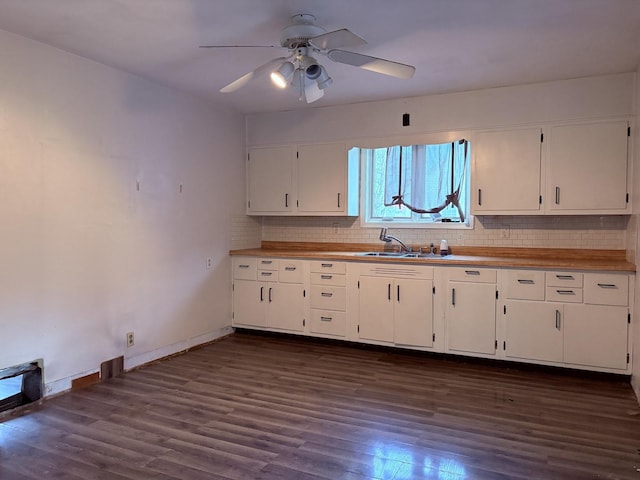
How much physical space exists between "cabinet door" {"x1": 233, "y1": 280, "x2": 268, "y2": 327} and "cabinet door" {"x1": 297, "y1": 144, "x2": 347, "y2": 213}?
37.9 inches

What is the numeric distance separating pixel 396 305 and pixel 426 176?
1.37 metres

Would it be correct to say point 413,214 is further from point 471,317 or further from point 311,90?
point 311,90

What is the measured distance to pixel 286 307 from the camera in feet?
15.6

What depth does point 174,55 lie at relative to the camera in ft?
11.1

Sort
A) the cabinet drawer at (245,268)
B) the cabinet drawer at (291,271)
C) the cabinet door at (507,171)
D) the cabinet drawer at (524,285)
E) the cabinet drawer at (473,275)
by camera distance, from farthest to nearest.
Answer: the cabinet drawer at (245,268) → the cabinet drawer at (291,271) → the cabinet door at (507,171) → the cabinet drawer at (473,275) → the cabinet drawer at (524,285)

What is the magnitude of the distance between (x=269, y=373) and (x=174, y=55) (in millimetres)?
2538

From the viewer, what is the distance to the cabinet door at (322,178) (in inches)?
191

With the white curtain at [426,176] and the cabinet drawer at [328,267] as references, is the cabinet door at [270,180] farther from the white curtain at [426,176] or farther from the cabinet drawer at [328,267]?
Result: the white curtain at [426,176]

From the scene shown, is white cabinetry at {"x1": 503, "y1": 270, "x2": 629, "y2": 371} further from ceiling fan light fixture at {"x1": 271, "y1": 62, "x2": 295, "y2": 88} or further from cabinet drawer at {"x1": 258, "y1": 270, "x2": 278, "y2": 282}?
ceiling fan light fixture at {"x1": 271, "y1": 62, "x2": 295, "y2": 88}

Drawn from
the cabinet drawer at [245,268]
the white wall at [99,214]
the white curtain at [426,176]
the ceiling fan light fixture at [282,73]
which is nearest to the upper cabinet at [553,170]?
the white curtain at [426,176]

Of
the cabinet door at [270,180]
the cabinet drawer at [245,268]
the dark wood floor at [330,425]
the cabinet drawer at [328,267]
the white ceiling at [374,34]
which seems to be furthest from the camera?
the cabinet door at [270,180]

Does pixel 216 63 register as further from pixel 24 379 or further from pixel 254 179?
pixel 24 379

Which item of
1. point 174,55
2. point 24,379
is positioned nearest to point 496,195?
point 174,55

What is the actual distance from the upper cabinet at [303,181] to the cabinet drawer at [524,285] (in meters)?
1.71
